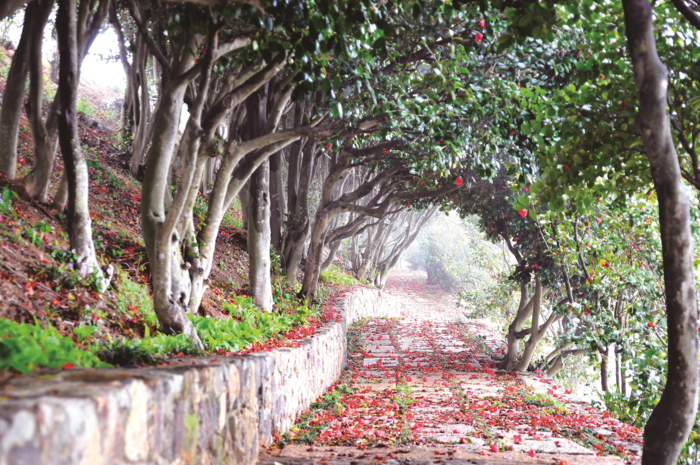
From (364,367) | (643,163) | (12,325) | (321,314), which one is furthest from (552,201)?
(364,367)

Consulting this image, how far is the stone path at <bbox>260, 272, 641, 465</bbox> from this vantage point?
4.20 metres

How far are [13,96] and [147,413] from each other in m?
4.29

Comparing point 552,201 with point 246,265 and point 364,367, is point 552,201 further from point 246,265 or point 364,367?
point 364,367

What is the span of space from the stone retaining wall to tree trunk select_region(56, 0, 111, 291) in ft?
5.25

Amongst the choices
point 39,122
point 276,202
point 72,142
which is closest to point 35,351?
point 72,142

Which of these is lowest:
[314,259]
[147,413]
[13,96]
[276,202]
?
[147,413]

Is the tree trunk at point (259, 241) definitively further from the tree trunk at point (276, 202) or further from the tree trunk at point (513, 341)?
the tree trunk at point (513, 341)

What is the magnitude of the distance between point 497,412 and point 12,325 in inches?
228

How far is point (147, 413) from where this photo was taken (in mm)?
2080

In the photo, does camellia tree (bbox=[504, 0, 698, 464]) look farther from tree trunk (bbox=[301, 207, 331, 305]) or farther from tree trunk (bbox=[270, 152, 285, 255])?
tree trunk (bbox=[270, 152, 285, 255])

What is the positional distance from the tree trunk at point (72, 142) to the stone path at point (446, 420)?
90.7 inches

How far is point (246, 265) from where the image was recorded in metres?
8.98

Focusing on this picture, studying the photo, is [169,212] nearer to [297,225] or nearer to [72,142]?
[72,142]

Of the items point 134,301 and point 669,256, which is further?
point 134,301
